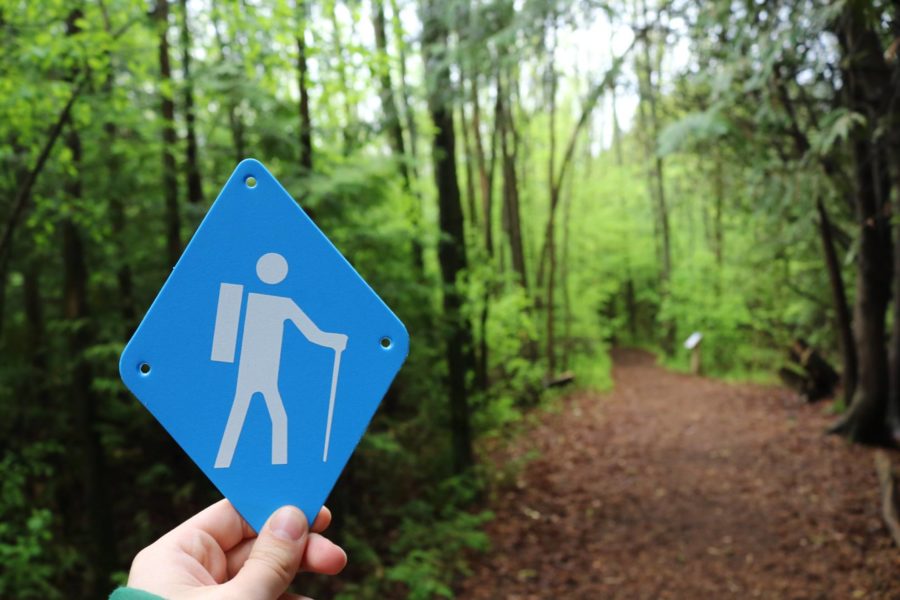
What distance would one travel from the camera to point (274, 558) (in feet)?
3.48

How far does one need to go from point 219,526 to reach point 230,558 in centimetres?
8

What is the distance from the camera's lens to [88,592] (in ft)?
18.1

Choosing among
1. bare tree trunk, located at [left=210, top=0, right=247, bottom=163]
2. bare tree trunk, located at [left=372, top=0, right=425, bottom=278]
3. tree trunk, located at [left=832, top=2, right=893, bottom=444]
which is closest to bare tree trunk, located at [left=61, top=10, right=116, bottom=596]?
bare tree trunk, located at [left=210, top=0, right=247, bottom=163]

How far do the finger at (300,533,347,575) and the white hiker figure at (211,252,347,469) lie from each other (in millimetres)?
180

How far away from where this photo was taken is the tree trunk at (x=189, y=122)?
5.83m

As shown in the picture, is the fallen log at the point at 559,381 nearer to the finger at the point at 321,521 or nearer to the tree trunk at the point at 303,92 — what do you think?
the tree trunk at the point at 303,92

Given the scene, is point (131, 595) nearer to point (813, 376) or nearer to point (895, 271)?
point (895, 271)

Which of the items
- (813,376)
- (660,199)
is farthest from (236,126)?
(660,199)

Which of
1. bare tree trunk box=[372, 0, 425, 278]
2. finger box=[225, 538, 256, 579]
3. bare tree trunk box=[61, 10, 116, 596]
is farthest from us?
bare tree trunk box=[61, 10, 116, 596]

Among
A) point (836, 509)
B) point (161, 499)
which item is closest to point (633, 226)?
point (836, 509)

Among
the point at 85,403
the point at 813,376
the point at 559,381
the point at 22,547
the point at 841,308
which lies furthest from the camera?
the point at 559,381

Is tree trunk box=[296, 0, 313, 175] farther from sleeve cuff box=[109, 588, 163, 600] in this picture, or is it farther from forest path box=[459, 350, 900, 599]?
forest path box=[459, 350, 900, 599]

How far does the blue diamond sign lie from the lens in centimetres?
110

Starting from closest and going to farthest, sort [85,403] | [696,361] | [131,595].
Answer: [131,595], [85,403], [696,361]
